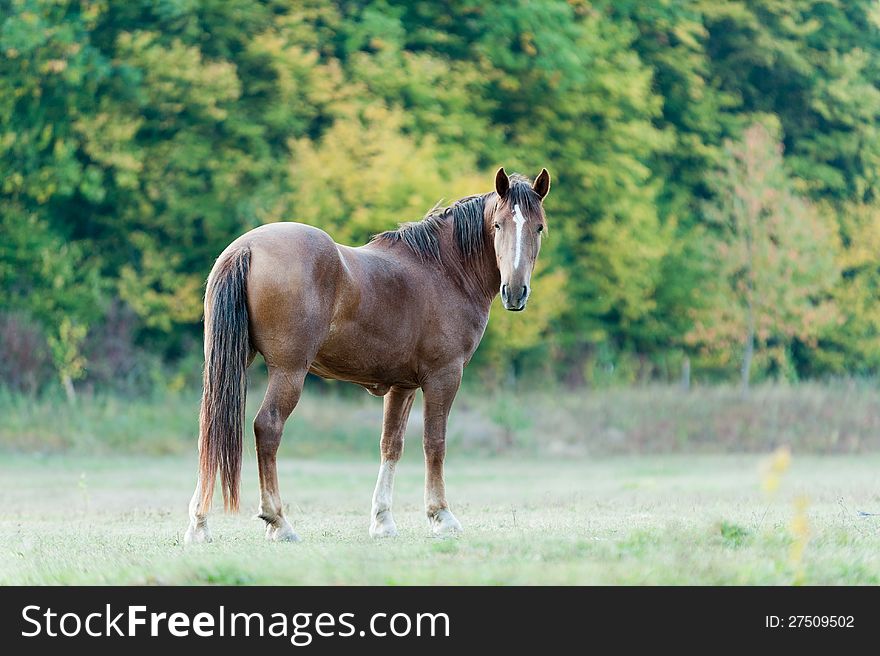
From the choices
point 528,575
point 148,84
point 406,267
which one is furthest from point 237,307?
point 148,84

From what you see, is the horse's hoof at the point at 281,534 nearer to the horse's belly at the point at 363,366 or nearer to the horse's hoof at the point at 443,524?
the horse's hoof at the point at 443,524

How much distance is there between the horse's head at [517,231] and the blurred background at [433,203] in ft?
54.3

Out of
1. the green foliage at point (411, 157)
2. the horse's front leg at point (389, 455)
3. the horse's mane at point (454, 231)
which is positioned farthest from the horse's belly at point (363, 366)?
the green foliage at point (411, 157)

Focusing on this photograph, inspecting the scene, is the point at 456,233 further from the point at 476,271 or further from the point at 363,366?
the point at 363,366

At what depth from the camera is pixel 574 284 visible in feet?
111

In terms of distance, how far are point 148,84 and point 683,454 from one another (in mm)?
13815

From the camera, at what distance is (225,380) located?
31.4ft

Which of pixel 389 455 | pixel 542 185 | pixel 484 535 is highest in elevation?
pixel 542 185

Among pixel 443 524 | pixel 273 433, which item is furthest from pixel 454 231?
pixel 273 433

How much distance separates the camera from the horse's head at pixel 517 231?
33.7 feet

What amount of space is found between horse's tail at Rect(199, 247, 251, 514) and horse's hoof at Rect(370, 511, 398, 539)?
56.1 inches

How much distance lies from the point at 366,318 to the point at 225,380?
4.33ft

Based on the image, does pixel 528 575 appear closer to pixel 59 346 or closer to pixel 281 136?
pixel 59 346

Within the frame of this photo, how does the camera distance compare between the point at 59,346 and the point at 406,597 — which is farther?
the point at 59,346
